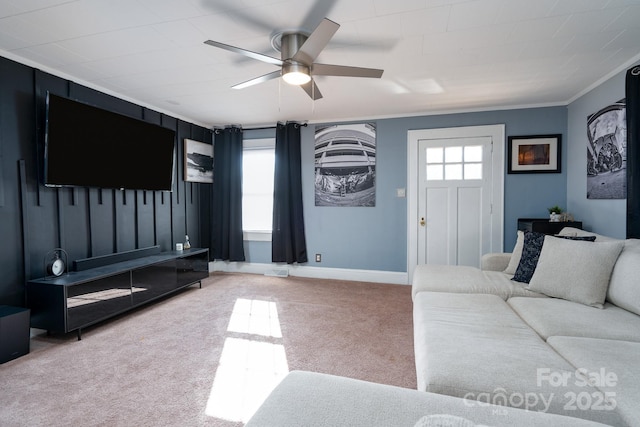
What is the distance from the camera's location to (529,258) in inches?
97.1

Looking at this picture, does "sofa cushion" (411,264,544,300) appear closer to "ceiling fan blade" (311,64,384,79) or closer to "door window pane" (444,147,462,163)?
"ceiling fan blade" (311,64,384,79)

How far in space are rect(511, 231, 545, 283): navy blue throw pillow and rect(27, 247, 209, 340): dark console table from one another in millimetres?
3543

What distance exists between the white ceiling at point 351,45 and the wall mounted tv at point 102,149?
378 millimetres

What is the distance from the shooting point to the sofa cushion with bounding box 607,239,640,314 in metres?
1.76

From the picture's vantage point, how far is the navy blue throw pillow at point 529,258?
2.41 metres

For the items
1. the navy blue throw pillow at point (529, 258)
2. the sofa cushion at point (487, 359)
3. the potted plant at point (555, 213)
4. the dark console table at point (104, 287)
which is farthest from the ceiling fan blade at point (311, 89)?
the potted plant at point (555, 213)

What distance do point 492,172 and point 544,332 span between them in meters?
2.83

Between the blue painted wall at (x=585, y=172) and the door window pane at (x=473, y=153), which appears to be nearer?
the blue painted wall at (x=585, y=172)

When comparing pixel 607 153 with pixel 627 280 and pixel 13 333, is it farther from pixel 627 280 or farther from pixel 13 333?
pixel 13 333

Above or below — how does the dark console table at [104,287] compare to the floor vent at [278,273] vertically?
above

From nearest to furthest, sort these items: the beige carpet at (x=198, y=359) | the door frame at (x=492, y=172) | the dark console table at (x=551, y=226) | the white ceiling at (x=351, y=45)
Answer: the beige carpet at (x=198, y=359) → the white ceiling at (x=351, y=45) → the dark console table at (x=551, y=226) → the door frame at (x=492, y=172)

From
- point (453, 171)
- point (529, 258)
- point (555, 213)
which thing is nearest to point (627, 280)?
point (529, 258)

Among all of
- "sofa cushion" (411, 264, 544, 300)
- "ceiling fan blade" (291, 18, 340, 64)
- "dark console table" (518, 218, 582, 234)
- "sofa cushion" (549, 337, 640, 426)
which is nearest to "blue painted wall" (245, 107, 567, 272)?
"dark console table" (518, 218, 582, 234)

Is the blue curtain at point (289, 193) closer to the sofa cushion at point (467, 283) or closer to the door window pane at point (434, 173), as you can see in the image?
the door window pane at point (434, 173)
